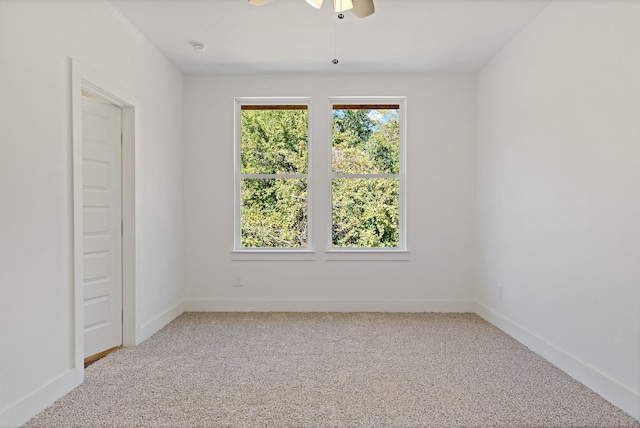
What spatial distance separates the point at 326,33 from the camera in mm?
3506

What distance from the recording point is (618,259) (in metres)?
2.33

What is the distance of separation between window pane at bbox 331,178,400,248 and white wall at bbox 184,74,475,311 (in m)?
0.18

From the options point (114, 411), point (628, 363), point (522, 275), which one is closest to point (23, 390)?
point (114, 411)

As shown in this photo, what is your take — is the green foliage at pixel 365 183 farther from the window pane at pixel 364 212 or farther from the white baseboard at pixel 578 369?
the white baseboard at pixel 578 369

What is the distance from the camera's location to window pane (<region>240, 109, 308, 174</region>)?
464cm

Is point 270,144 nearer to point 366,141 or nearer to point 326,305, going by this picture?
point 366,141

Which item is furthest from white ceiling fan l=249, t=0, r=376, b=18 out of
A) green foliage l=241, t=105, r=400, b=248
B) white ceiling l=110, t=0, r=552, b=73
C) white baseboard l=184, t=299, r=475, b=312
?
white baseboard l=184, t=299, r=475, b=312

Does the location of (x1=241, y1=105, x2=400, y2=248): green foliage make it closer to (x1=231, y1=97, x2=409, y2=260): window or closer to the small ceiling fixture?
(x1=231, y1=97, x2=409, y2=260): window

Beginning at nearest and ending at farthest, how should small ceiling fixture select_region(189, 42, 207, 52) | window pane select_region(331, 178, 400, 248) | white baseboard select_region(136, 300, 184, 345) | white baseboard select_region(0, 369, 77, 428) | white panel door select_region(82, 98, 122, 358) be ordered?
white baseboard select_region(0, 369, 77, 428) → white panel door select_region(82, 98, 122, 358) → white baseboard select_region(136, 300, 184, 345) → small ceiling fixture select_region(189, 42, 207, 52) → window pane select_region(331, 178, 400, 248)

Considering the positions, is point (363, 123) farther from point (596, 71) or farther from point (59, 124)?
point (59, 124)

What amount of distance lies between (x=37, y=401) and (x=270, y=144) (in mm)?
3204

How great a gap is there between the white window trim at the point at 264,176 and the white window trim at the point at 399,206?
0.22 m

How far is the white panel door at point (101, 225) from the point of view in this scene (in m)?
3.03

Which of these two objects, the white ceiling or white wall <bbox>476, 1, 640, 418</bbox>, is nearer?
white wall <bbox>476, 1, 640, 418</bbox>
